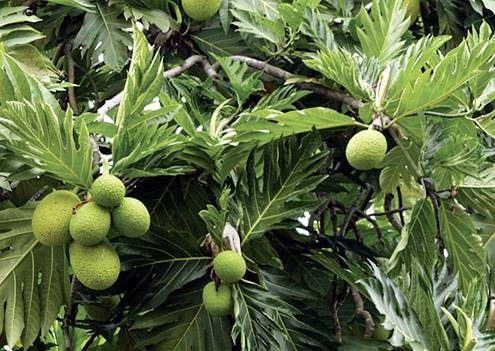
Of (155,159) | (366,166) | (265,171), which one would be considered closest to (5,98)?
(155,159)

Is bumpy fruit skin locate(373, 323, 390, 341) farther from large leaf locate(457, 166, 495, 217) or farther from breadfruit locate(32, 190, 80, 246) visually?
breadfruit locate(32, 190, 80, 246)

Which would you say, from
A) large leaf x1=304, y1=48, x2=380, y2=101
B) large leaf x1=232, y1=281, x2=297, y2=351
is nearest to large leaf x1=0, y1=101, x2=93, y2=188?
large leaf x1=232, y1=281, x2=297, y2=351

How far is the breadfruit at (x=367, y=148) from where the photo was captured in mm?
1224

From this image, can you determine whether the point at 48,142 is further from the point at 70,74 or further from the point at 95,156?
the point at 70,74

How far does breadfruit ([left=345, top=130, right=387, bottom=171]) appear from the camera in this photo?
1224 mm

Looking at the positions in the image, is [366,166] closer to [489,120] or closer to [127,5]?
[489,120]

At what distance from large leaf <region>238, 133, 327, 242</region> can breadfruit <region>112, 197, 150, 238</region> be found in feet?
0.70

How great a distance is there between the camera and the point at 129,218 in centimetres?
116

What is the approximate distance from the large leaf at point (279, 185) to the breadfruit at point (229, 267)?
0.39 feet

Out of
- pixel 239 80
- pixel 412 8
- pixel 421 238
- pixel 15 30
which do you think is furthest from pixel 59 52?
pixel 421 238

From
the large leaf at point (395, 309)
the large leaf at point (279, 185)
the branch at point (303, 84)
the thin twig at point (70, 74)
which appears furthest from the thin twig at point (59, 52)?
the large leaf at point (395, 309)

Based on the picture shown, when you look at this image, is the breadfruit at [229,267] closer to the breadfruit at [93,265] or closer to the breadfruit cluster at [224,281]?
the breadfruit cluster at [224,281]

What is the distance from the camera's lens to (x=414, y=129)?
1.32m

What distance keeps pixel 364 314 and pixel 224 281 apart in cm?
38
